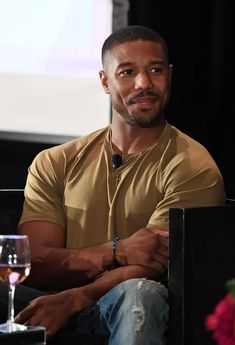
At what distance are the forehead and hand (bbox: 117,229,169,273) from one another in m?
0.57

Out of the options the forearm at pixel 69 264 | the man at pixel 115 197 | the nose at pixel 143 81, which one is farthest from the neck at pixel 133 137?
the forearm at pixel 69 264

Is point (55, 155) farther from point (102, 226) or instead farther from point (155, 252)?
point (155, 252)

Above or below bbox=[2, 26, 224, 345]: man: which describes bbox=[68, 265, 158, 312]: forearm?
below

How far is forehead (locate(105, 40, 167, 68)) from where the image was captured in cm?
248

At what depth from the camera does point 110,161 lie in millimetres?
2477

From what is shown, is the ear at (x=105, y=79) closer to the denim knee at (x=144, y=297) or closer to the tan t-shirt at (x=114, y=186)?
the tan t-shirt at (x=114, y=186)

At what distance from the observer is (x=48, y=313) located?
214cm

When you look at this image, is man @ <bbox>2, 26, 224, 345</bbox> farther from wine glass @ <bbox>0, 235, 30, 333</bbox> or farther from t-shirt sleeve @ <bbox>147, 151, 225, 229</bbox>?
wine glass @ <bbox>0, 235, 30, 333</bbox>

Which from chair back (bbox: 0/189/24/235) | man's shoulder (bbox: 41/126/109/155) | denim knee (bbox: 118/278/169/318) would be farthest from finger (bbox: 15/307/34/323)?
man's shoulder (bbox: 41/126/109/155)

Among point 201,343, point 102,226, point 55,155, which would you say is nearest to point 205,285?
point 201,343

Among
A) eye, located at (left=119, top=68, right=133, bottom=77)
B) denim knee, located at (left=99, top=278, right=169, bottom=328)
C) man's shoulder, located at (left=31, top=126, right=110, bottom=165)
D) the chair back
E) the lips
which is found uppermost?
A: eye, located at (left=119, top=68, right=133, bottom=77)

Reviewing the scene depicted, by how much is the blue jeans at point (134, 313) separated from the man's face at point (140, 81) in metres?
0.61

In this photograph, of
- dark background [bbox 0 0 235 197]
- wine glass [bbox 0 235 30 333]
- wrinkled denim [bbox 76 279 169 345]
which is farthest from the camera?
dark background [bbox 0 0 235 197]

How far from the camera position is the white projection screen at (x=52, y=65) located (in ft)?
10.5
